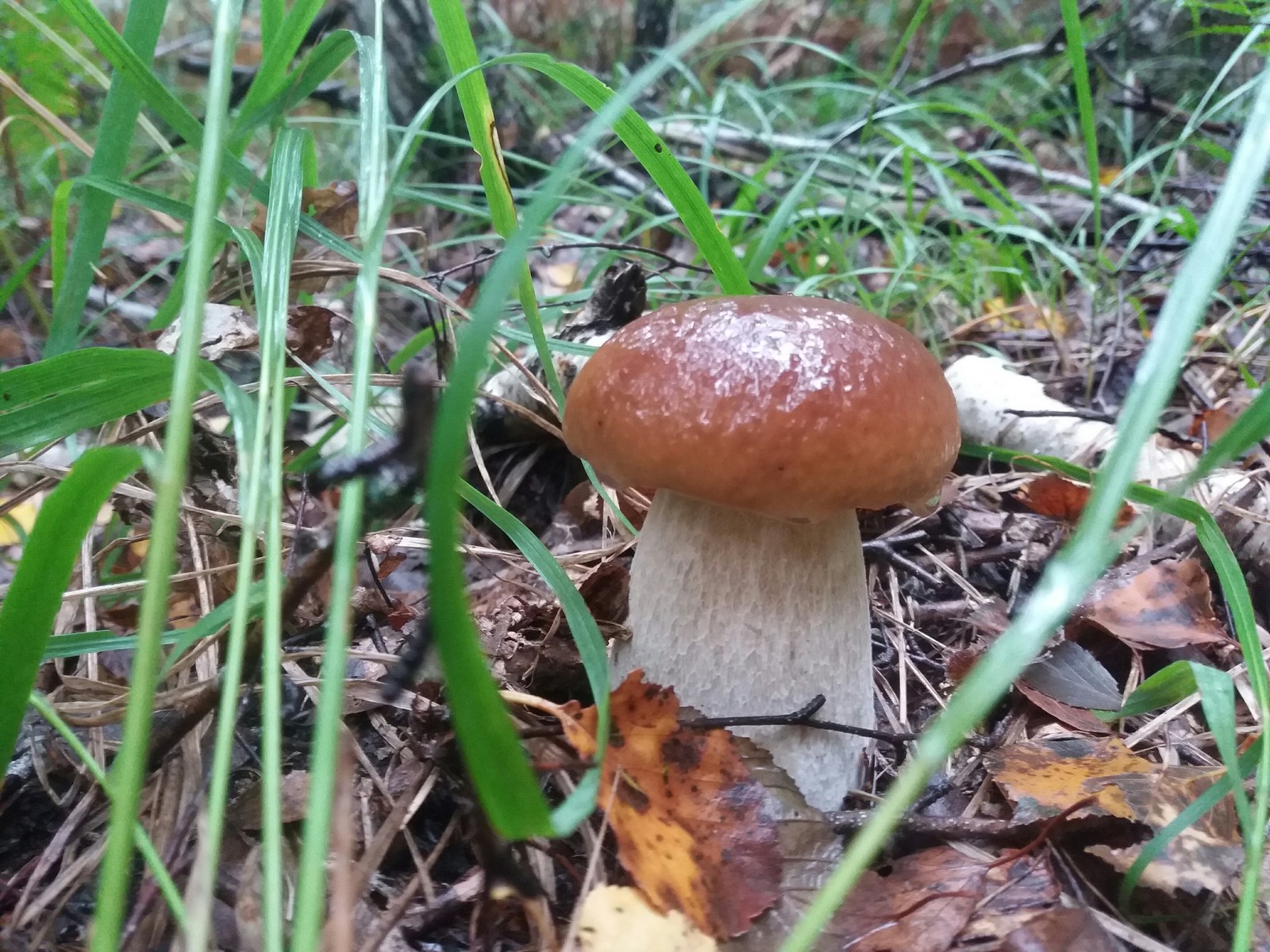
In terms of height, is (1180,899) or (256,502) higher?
(256,502)

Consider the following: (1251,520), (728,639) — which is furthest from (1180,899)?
(1251,520)

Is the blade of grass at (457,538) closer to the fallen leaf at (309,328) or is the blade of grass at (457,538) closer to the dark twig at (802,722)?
the dark twig at (802,722)

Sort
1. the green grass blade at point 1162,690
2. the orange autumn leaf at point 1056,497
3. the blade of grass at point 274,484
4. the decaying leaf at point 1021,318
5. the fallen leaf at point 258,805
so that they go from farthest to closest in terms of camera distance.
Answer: the decaying leaf at point 1021,318, the orange autumn leaf at point 1056,497, the green grass blade at point 1162,690, the fallen leaf at point 258,805, the blade of grass at point 274,484

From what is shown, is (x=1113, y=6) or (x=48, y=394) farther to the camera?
(x=1113, y=6)

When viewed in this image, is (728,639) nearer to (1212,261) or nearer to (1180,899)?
(1180,899)

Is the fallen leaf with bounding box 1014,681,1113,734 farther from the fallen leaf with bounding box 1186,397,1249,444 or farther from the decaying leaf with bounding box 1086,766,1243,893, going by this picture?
the fallen leaf with bounding box 1186,397,1249,444

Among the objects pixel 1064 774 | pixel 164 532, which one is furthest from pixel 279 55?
pixel 1064 774

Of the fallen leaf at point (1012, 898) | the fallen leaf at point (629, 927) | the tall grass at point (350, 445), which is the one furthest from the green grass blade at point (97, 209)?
the fallen leaf at point (1012, 898)

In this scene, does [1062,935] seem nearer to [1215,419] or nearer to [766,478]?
[766,478]
